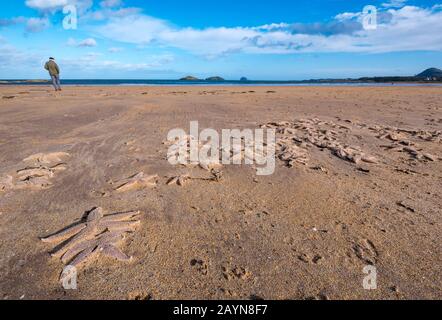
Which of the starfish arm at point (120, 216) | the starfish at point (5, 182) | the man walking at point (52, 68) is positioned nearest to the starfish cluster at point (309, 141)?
the starfish arm at point (120, 216)

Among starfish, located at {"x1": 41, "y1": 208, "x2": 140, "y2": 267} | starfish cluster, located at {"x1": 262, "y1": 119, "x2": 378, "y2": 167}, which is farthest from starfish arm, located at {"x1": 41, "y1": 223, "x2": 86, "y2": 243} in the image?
starfish cluster, located at {"x1": 262, "y1": 119, "x2": 378, "y2": 167}

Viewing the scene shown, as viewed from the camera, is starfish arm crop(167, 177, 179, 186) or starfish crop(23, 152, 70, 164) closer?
starfish arm crop(167, 177, 179, 186)

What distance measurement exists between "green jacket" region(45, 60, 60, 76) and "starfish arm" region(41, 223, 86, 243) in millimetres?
17832

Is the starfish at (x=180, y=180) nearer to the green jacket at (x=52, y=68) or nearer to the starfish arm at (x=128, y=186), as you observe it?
the starfish arm at (x=128, y=186)

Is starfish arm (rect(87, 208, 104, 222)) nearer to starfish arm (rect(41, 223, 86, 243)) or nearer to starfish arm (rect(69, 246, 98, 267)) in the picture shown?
starfish arm (rect(41, 223, 86, 243))

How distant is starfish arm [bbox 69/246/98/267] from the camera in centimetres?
255

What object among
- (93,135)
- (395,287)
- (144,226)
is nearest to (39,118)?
(93,135)

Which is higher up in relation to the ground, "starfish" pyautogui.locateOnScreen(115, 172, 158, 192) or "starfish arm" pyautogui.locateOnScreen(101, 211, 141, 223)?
"starfish" pyautogui.locateOnScreen(115, 172, 158, 192)

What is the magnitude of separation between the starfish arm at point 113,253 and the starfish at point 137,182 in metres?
1.34

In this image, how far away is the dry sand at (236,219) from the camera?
239 centimetres

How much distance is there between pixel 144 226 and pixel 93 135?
4.32m

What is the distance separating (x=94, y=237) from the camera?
2924mm

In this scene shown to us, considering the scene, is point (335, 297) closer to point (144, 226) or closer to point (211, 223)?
point (211, 223)
